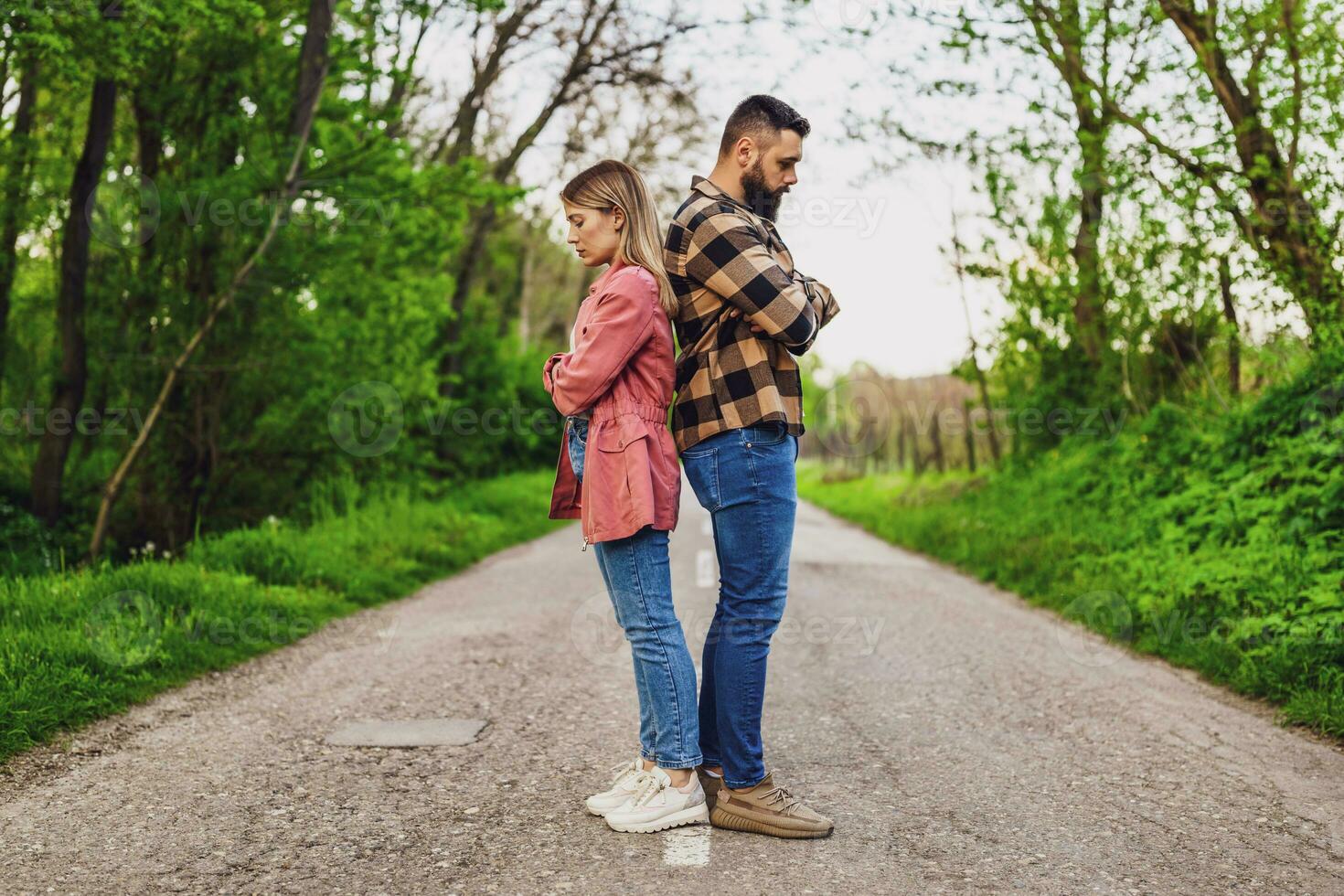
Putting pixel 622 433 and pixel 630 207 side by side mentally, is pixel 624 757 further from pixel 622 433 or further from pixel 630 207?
pixel 630 207

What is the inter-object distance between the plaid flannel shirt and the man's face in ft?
0.26

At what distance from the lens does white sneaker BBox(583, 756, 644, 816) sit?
139 inches

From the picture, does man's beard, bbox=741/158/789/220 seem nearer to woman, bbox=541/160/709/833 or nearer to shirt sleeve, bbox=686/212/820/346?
shirt sleeve, bbox=686/212/820/346

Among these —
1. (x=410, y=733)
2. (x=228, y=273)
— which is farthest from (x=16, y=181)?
(x=410, y=733)

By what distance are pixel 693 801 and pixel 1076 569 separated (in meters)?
6.44

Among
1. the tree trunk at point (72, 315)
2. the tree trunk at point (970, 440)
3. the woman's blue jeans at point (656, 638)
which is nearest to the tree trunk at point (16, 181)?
the tree trunk at point (72, 315)

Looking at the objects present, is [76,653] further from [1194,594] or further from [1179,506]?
[1179,506]

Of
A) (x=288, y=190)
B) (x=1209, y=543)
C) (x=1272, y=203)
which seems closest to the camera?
(x=1209, y=543)

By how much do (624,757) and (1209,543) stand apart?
18.1ft

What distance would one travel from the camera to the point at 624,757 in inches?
170

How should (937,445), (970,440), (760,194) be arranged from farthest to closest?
(937,445) → (970,440) → (760,194)

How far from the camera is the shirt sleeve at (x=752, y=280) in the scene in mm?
3273

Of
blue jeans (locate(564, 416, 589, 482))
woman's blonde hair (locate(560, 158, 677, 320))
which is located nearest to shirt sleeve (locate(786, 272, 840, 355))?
woman's blonde hair (locate(560, 158, 677, 320))

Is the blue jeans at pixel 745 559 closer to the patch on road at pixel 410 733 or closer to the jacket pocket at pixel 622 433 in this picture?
the jacket pocket at pixel 622 433
